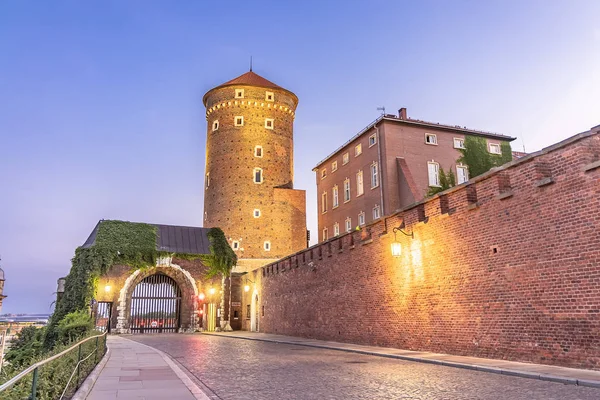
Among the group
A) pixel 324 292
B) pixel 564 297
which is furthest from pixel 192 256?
pixel 564 297

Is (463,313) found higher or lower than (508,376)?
higher

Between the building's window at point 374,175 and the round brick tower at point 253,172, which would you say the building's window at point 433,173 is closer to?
the building's window at point 374,175

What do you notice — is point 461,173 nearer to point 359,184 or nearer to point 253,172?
point 359,184

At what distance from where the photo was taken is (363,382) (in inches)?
343

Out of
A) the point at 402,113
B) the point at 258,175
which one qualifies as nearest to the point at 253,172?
the point at 258,175

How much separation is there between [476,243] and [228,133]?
3832 cm

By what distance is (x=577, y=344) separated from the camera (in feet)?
31.7

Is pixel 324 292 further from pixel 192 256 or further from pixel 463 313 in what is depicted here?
pixel 192 256

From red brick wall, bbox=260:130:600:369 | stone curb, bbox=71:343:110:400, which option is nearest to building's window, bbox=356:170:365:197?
red brick wall, bbox=260:130:600:369

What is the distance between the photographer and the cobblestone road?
7.30 meters

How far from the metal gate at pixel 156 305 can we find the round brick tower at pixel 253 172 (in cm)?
926

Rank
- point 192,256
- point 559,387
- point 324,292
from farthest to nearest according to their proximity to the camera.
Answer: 1. point 192,256
2. point 324,292
3. point 559,387

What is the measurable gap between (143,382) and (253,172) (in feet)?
128

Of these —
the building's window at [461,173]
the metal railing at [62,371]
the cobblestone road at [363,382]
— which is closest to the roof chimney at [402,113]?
the building's window at [461,173]
